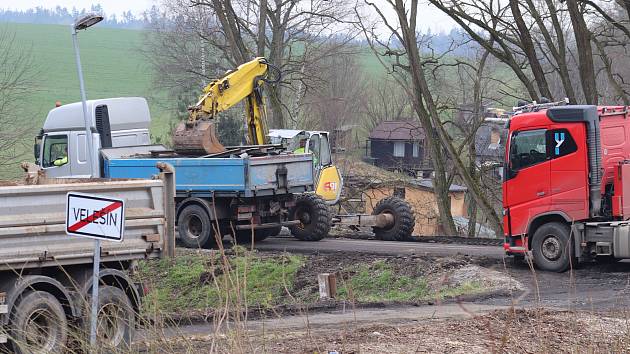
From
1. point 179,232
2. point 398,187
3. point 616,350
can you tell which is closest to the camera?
point 616,350

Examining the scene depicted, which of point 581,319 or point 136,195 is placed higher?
point 136,195

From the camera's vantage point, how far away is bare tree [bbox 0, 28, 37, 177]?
3453cm

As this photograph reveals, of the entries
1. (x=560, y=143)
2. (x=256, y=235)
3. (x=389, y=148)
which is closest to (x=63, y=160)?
(x=256, y=235)

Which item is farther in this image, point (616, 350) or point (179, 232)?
point (179, 232)

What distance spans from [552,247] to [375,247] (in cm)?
554

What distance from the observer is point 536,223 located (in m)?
17.0

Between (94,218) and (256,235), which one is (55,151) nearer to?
(256,235)

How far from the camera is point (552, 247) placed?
54.7 feet

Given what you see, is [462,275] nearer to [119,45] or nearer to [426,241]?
[426,241]

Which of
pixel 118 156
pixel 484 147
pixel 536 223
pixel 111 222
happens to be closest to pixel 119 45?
pixel 484 147

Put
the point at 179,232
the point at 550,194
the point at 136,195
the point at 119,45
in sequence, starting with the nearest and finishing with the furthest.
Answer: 1. the point at 136,195
2. the point at 550,194
3. the point at 179,232
4. the point at 119,45

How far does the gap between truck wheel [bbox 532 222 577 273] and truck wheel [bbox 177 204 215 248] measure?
7265 millimetres

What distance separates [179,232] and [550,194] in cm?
851

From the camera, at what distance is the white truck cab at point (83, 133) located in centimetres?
2358
